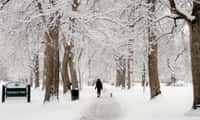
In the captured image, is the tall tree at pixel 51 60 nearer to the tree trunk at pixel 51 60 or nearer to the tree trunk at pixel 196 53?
the tree trunk at pixel 51 60

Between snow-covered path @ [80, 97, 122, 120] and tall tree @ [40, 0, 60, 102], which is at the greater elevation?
tall tree @ [40, 0, 60, 102]

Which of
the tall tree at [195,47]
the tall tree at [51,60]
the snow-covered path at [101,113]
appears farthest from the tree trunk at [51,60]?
the tall tree at [195,47]

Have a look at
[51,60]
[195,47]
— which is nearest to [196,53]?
[195,47]

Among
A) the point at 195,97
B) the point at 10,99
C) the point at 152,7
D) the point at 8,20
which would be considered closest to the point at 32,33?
the point at 8,20

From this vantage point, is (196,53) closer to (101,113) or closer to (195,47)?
(195,47)

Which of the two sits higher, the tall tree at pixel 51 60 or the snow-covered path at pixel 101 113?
the tall tree at pixel 51 60

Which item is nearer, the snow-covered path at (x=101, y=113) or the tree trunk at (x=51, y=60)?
the snow-covered path at (x=101, y=113)

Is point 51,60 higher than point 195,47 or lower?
lower

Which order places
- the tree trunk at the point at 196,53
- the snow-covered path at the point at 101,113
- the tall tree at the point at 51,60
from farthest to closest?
the tall tree at the point at 51,60, the snow-covered path at the point at 101,113, the tree trunk at the point at 196,53

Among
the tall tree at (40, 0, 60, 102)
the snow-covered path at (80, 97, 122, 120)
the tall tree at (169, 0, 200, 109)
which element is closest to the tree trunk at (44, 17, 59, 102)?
the tall tree at (40, 0, 60, 102)

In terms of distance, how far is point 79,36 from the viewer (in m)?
18.9

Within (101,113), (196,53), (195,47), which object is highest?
(195,47)

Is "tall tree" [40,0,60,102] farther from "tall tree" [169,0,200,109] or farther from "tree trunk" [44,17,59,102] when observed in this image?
"tall tree" [169,0,200,109]

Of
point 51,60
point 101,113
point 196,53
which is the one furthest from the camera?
point 51,60
